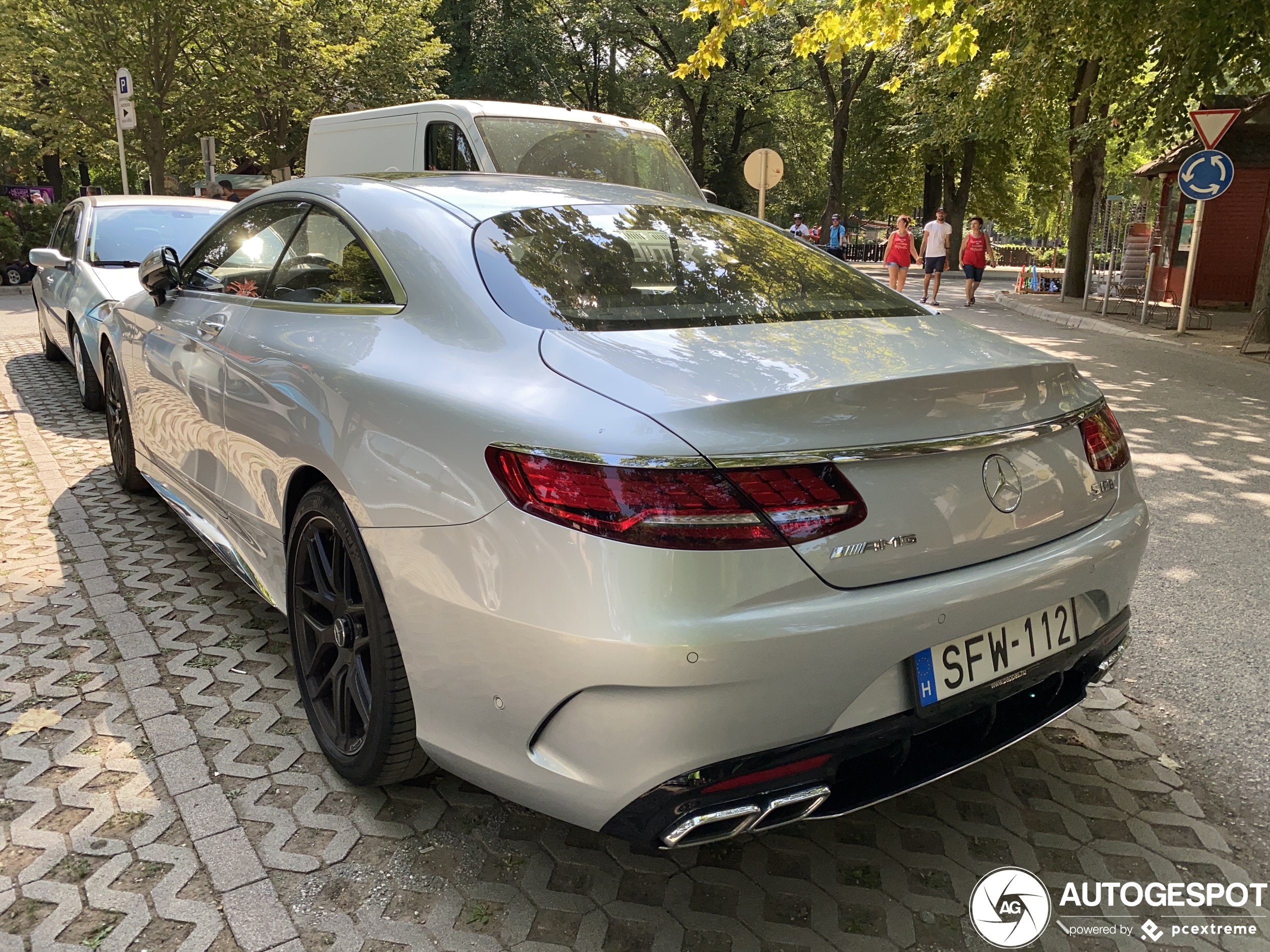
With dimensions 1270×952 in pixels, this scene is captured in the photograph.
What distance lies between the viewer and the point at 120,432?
5.24 metres

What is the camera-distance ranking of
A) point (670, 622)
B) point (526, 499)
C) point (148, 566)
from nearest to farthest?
point (670, 622), point (526, 499), point (148, 566)

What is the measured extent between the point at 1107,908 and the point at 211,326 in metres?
3.21

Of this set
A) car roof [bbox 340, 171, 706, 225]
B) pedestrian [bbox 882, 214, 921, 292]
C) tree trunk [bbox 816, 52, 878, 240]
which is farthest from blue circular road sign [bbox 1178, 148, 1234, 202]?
tree trunk [bbox 816, 52, 878, 240]

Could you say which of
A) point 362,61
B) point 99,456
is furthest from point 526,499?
point 362,61

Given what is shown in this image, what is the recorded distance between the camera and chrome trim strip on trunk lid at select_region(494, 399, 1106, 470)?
1.82 meters

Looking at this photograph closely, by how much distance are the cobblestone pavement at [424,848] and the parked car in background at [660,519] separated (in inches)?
9.4

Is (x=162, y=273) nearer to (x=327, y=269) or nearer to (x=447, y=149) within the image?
(x=327, y=269)

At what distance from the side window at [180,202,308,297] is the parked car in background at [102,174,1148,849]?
45 cm

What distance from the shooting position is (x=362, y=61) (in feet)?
89.8

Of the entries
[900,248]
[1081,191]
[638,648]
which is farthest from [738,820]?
[1081,191]

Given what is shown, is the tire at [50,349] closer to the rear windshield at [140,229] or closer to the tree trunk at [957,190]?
the rear windshield at [140,229]

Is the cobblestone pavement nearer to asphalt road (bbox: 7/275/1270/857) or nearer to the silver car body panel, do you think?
asphalt road (bbox: 7/275/1270/857)

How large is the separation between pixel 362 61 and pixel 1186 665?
2842cm

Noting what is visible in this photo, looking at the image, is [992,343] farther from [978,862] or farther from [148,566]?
[148,566]
